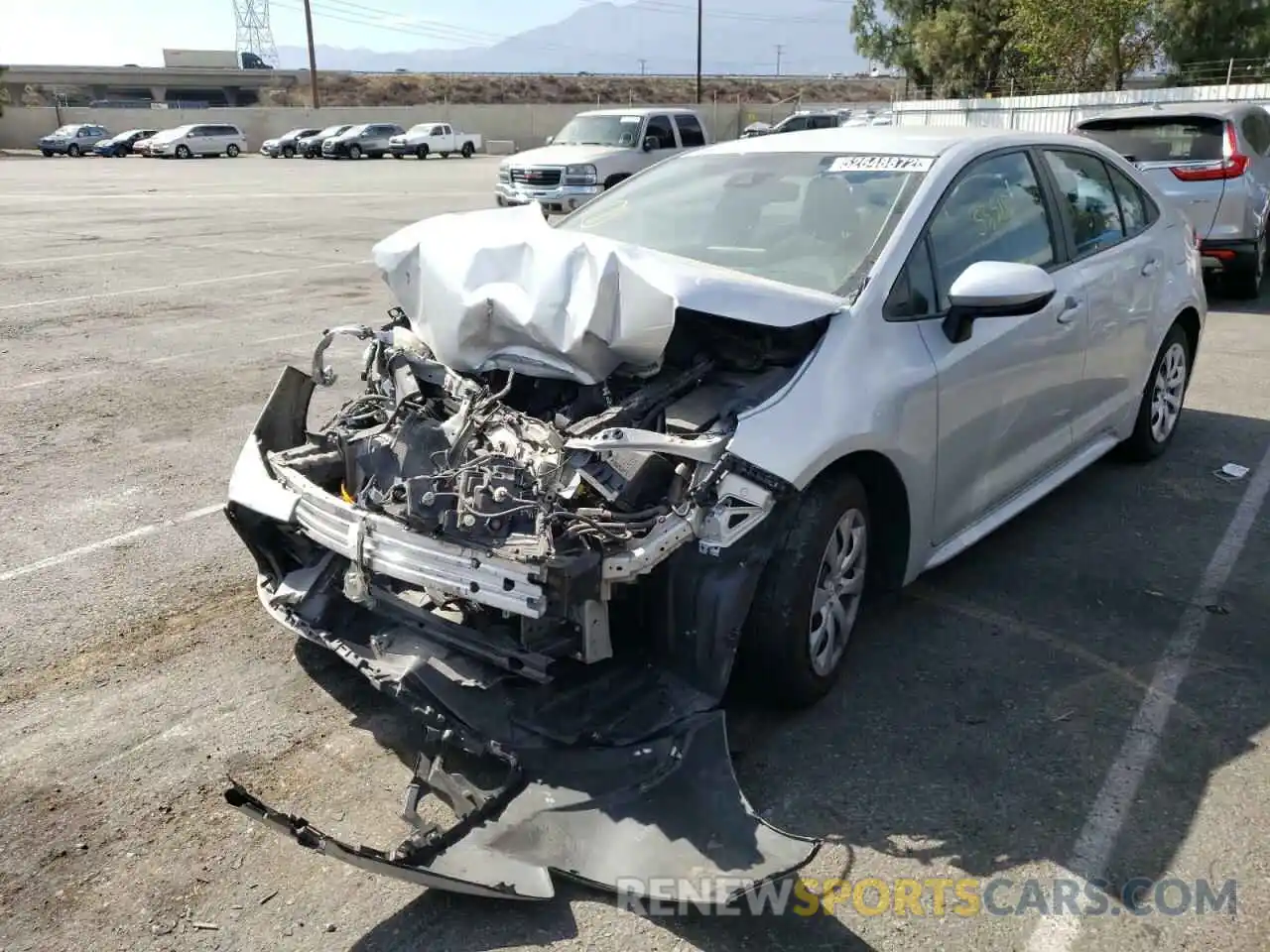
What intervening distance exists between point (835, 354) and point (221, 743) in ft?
7.77

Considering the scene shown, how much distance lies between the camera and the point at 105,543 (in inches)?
Answer: 197

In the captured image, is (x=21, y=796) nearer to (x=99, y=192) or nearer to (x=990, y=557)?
(x=990, y=557)

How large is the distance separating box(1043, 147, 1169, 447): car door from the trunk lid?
558cm

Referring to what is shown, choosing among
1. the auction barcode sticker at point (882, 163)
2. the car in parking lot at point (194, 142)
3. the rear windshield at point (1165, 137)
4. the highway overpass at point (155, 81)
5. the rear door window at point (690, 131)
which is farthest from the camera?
the highway overpass at point (155, 81)

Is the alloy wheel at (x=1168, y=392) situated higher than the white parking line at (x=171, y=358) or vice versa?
the alloy wheel at (x=1168, y=392)

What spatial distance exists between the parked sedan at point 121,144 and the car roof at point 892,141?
51.7 m

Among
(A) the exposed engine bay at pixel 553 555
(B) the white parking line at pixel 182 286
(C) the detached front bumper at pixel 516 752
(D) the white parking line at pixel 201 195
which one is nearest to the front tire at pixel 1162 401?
(A) the exposed engine bay at pixel 553 555

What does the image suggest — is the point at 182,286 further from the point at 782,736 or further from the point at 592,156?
the point at 782,736

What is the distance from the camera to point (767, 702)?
356 cm

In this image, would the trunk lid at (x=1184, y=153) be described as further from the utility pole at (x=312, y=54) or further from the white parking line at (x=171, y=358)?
the utility pole at (x=312, y=54)

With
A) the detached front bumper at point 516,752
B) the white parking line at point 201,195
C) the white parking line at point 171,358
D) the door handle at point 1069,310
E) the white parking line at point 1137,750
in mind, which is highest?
the door handle at point 1069,310

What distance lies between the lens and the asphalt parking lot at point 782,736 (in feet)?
8.99

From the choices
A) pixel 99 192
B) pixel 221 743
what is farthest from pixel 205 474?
pixel 99 192

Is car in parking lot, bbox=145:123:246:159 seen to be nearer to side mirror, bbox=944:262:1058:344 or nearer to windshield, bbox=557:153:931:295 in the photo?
windshield, bbox=557:153:931:295
